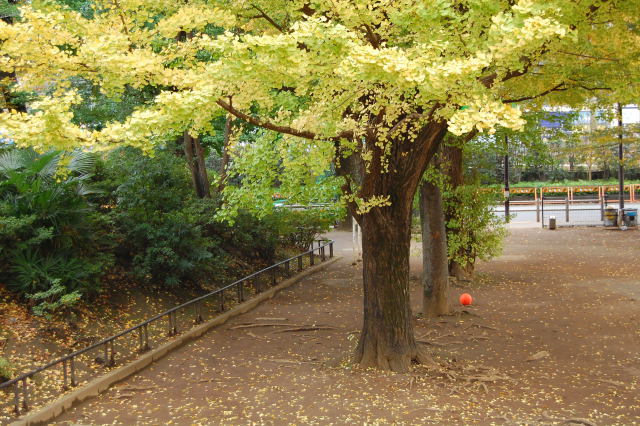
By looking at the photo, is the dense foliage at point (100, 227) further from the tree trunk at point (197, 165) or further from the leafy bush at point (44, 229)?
the tree trunk at point (197, 165)

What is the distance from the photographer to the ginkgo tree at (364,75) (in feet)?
19.1

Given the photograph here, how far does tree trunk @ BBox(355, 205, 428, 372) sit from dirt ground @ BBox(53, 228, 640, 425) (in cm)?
26

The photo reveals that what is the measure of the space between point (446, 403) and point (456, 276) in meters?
7.99

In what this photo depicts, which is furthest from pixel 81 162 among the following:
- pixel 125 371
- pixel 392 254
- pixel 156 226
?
pixel 392 254

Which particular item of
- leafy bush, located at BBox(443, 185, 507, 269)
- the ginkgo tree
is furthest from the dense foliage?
leafy bush, located at BBox(443, 185, 507, 269)

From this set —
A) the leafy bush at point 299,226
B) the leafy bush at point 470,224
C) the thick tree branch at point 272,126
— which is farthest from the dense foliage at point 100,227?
the leafy bush at point 470,224

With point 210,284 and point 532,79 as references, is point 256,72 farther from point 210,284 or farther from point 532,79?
point 210,284

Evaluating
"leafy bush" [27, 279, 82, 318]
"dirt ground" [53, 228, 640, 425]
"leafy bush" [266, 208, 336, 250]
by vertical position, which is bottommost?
"dirt ground" [53, 228, 640, 425]

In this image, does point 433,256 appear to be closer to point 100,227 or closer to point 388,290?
point 388,290

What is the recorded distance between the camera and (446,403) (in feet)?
22.8

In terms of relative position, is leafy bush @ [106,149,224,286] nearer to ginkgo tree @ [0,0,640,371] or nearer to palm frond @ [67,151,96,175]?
palm frond @ [67,151,96,175]

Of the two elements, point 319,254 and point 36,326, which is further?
point 319,254

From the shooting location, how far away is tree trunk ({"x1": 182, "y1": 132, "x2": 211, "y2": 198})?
Result: 1527 centimetres

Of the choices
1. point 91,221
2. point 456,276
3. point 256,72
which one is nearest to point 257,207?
point 91,221
